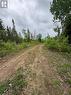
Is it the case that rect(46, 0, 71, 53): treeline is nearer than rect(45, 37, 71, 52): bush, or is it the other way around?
rect(45, 37, 71, 52): bush

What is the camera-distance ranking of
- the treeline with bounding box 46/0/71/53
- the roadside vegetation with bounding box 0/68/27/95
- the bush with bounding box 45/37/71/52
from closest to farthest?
the roadside vegetation with bounding box 0/68/27/95 < the bush with bounding box 45/37/71/52 < the treeline with bounding box 46/0/71/53

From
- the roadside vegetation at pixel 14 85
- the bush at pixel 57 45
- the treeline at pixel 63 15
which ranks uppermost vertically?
the treeline at pixel 63 15

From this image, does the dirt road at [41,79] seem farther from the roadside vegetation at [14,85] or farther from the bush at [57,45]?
the bush at [57,45]

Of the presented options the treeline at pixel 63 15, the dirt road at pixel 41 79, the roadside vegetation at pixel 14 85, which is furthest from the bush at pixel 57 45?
the roadside vegetation at pixel 14 85

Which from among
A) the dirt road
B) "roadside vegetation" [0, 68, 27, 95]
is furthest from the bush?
"roadside vegetation" [0, 68, 27, 95]

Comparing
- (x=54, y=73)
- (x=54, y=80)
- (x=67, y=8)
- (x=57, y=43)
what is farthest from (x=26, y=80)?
(x=67, y=8)

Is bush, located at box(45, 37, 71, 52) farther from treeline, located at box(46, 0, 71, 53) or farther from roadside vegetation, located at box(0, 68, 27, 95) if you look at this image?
roadside vegetation, located at box(0, 68, 27, 95)

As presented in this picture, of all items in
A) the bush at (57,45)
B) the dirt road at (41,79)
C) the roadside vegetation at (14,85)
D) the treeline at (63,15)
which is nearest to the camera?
the roadside vegetation at (14,85)

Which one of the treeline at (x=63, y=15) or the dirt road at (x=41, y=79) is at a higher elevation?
the treeline at (x=63, y=15)

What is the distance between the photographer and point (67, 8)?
91.6ft

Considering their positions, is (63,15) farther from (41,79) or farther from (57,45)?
(41,79)

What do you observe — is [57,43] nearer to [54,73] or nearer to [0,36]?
[54,73]

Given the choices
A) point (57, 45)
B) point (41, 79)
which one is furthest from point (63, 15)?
point (41, 79)

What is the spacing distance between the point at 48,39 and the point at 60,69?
10.4 meters
